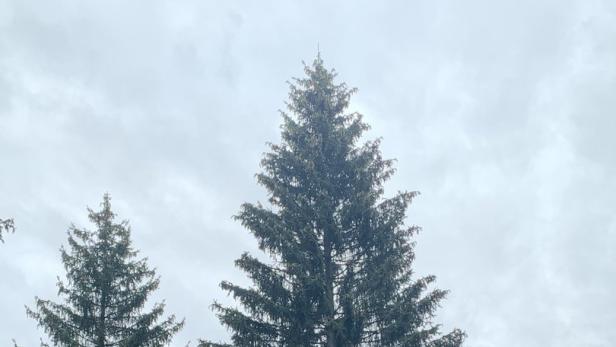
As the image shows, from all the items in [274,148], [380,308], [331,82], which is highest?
[331,82]

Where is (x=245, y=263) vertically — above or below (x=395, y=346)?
above

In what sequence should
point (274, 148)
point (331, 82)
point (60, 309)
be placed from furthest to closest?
point (331, 82), point (274, 148), point (60, 309)

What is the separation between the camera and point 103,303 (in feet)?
71.7

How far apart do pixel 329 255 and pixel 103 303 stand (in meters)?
8.17

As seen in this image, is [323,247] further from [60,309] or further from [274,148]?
[60,309]

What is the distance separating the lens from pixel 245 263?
795 inches

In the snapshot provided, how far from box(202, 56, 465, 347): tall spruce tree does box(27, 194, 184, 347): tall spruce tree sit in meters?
3.59

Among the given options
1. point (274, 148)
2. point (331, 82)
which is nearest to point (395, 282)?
point (274, 148)

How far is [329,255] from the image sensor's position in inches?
819

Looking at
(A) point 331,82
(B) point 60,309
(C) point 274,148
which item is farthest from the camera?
(A) point 331,82

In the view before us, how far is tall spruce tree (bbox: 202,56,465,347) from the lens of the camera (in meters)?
19.1

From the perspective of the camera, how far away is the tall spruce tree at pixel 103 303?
20938 millimetres

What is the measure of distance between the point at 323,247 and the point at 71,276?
29.5 ft

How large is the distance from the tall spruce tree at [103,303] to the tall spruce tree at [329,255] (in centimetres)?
359
